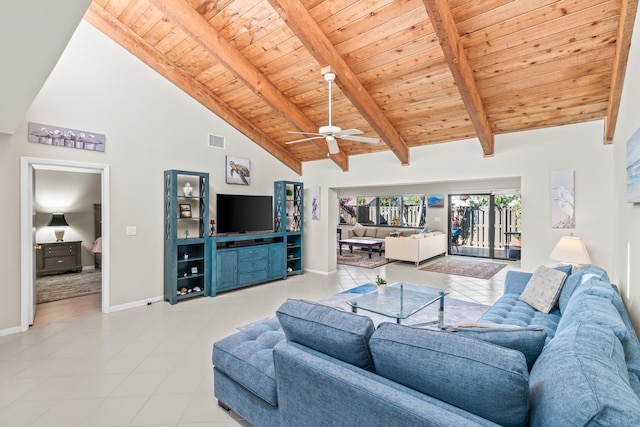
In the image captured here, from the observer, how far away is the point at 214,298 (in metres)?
4.89

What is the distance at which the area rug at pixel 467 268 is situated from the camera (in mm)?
6630

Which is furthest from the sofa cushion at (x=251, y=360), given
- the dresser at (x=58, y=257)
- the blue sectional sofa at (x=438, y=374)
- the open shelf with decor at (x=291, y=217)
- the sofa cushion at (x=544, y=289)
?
the dresser at (x=58, y=257)

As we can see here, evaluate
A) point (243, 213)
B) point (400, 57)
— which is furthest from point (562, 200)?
point (243, 213)

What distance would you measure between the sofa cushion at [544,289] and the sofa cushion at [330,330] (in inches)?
92.0

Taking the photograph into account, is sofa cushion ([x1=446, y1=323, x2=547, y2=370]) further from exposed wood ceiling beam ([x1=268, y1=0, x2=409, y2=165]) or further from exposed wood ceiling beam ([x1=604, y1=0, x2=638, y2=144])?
exposed wood ceiling beam ([x1=268, y1=0, x2=409, y2=165])

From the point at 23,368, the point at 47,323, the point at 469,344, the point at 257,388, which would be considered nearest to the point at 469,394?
the point at 469,344

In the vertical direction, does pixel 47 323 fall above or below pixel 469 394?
below

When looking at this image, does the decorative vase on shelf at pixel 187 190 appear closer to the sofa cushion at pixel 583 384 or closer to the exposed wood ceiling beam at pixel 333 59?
the exposed wood ceiling beam at pixel 333 59

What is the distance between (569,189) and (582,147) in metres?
0.58

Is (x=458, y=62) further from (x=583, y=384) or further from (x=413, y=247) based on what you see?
(x=413, y=247)

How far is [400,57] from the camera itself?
367 cm

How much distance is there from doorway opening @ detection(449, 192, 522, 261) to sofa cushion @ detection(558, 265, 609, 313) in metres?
6.22

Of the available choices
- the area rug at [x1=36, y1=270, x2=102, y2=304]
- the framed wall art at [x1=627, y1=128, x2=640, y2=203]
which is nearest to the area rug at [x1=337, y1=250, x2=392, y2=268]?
the area rug at [x1=36, y1=270, x2=102, y2=304]

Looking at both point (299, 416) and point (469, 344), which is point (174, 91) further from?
point (469, 344)
